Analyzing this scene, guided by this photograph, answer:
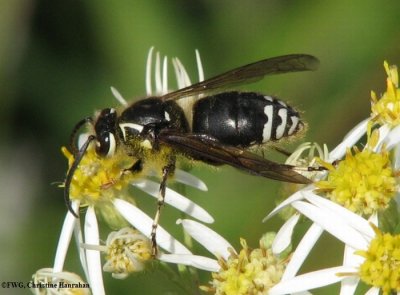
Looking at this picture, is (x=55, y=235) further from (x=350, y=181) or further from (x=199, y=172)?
(x=350, y=181)

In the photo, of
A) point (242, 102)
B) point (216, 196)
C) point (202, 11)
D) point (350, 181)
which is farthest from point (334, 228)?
point (202, 11)

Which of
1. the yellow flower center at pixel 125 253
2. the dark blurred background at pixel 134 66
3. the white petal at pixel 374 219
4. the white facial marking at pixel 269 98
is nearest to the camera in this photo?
the white petal at pixel 374 219

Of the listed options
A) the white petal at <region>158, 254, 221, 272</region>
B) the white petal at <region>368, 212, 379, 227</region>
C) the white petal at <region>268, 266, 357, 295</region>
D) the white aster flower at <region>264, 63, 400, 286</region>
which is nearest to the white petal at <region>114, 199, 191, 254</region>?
the white petal at <region>158, 254, 221, 272</region>

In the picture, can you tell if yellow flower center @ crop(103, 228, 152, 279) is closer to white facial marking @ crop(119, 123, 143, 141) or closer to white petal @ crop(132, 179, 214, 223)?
white petal @ crop(132, 179, 214, 223)

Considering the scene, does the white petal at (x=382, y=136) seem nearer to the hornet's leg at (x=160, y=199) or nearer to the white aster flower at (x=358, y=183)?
the white aster flower at (x=358, y=183)

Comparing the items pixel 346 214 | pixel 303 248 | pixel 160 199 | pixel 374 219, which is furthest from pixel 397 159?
pixel 160 199

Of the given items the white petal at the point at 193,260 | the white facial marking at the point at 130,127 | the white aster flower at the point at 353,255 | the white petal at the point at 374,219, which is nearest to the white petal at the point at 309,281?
the white aster flower at the point at 353,255
